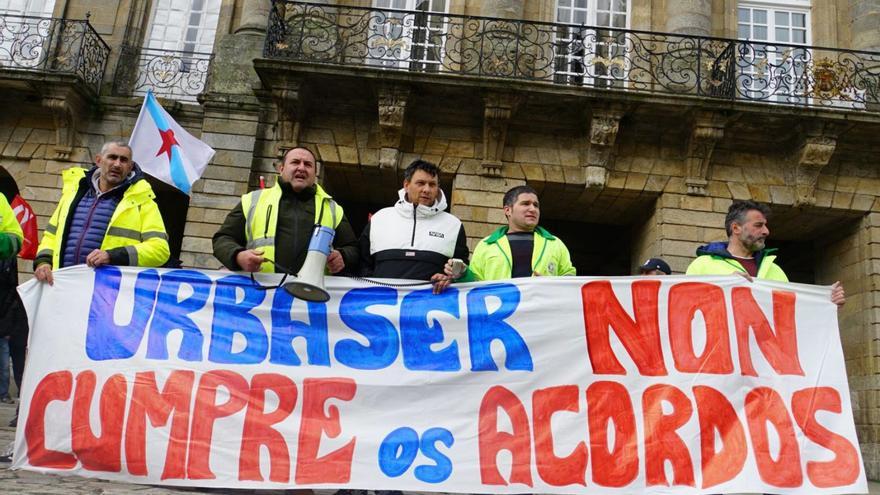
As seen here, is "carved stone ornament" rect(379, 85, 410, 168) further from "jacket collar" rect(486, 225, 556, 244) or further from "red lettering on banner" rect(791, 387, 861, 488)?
"red lettering on banner" rect(791, 387, 861, 488)

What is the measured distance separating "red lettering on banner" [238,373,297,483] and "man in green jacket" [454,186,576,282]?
139cm

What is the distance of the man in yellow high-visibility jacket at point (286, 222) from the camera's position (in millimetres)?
4535

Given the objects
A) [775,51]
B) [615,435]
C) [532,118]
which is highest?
[775,51]

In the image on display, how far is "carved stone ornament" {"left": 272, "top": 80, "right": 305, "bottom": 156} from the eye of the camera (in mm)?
10031

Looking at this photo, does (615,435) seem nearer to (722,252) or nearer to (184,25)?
(722,252)

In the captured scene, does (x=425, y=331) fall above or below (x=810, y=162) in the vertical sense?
below

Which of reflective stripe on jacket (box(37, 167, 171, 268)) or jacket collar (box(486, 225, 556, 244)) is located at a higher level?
jacket collar (box(486, 225, 556, 244))

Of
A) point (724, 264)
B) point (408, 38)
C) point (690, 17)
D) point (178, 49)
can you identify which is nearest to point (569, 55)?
point (690, 17)

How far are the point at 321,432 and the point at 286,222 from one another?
1410 mm

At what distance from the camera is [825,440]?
4090 millimetres

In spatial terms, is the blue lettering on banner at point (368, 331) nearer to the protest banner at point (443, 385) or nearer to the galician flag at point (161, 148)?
the protest banner at point (443, 385)

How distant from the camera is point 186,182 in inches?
373

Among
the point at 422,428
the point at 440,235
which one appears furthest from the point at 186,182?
the point at 422,428

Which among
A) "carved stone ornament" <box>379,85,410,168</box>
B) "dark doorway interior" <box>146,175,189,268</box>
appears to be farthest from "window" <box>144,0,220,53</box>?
"carved stone ornament" <box>379,85,410,168</box>
